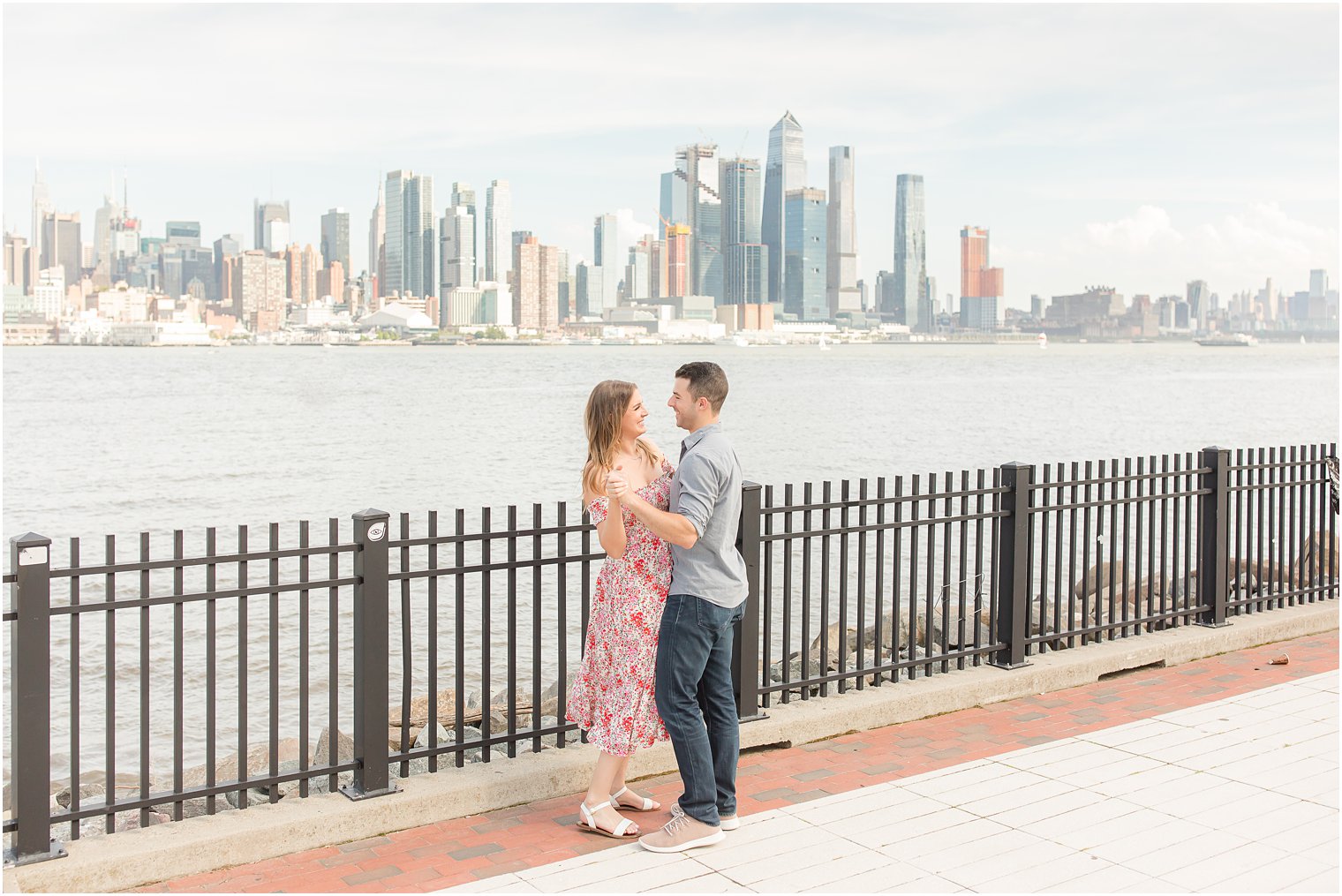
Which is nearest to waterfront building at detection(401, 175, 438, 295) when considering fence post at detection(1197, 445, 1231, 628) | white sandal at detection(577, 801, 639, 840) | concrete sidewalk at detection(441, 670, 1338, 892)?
fence post at detection(1197, 445, 1231, 628)

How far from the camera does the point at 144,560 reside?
5039 millimetres

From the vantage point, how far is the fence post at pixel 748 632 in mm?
6449

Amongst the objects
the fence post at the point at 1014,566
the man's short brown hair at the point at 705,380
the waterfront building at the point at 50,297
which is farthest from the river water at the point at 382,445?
the waterfront building at the point at 50,297

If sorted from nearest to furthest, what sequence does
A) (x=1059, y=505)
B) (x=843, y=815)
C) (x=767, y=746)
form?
(x=843, y=815), (x=767, y=746), (x=1059, y=505)

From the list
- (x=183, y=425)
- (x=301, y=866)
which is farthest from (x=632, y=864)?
(x=183, y=425)

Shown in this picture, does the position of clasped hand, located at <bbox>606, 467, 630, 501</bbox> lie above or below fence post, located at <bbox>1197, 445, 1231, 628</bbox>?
above

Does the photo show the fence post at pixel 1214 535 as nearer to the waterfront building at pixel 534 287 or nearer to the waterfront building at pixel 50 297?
the waterfront building at pixel 534 287

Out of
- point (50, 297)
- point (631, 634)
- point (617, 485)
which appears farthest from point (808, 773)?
point (50, 297)

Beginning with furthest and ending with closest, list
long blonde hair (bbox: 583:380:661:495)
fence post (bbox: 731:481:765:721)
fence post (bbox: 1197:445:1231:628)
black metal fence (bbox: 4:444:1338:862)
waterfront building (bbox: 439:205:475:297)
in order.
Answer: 1. waterfront building (bbox: 439:205:475:297)
2. fence post (bbox: 1197:445:1231:628)
3. fence post (bbox: 731:481:765:721)
4. black metal fence (bbox: 4:444:1338:862)
5. long blonde hair (bbox: 583:380:661:495)

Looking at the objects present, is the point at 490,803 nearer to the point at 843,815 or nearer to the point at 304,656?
the point at 304,656

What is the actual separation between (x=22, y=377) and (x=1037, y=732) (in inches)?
4516

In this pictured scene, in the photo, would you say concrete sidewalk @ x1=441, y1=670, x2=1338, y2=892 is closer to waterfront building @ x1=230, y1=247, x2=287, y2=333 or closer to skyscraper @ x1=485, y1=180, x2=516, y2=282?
skyscraper @ x1=485, y1=180, x2=516, y2=282

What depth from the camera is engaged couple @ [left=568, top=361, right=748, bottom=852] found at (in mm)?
4949

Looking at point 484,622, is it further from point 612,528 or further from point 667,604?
point 612,528
